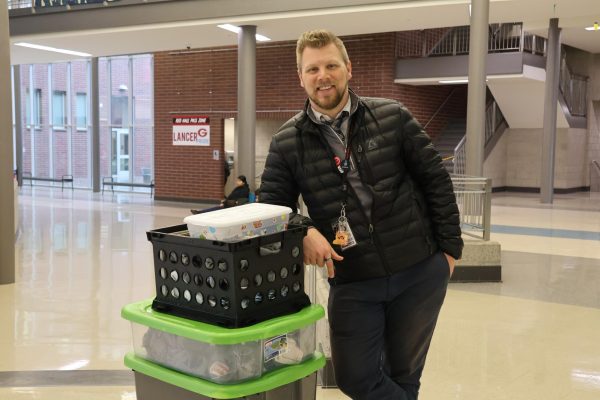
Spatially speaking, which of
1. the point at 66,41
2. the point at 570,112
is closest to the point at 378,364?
the point at 66,41

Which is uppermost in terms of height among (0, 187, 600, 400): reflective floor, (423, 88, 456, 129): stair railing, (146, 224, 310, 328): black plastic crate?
(423, 88, 456, 129): stair railing

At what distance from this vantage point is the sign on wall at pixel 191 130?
17844 millimetres

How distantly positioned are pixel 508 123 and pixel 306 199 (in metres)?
18.6

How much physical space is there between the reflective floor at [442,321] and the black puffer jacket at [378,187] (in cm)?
174

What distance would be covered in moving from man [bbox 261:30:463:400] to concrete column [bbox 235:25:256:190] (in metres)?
10.6

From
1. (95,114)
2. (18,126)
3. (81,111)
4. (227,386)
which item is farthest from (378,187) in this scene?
(81,111)

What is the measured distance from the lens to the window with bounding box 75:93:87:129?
24156 millimetres

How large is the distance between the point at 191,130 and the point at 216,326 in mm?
16370

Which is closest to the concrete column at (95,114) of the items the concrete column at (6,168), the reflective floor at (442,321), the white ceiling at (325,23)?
the white ceiling at (325,23)

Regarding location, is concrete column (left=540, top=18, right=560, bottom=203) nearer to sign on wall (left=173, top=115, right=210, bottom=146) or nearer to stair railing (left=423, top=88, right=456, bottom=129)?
stair railing (left=423, top=88, right=456, bottom=129)

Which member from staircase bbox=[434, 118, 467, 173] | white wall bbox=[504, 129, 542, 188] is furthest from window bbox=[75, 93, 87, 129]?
white wall bbox=[504, 129, 542, 188]

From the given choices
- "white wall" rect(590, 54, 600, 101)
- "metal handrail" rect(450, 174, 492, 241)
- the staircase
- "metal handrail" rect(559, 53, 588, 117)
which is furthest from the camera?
"white wall" rect(590, 54, 600, 101)

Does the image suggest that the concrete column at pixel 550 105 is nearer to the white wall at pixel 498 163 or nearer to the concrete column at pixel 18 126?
the white wall at pixel 498 163

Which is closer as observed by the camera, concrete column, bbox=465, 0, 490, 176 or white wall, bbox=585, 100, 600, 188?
concrete column, bbox=465, 0, 490, 176
